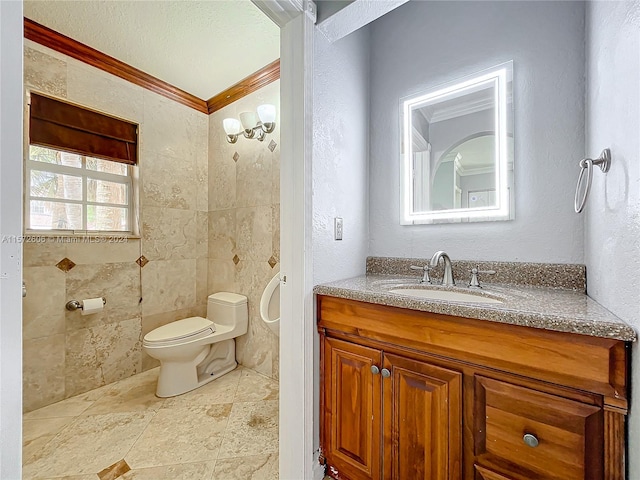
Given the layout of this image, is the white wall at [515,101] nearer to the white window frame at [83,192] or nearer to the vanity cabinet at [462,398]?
the vanity cabinet at [462,398]

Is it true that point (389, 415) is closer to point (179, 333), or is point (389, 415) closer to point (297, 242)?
point (297, 242)

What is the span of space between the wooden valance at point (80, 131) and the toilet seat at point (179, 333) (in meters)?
1.32

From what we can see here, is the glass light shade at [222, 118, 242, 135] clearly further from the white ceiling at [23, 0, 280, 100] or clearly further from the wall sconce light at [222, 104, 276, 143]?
the white ceiling at [23, 0, 280, 100]

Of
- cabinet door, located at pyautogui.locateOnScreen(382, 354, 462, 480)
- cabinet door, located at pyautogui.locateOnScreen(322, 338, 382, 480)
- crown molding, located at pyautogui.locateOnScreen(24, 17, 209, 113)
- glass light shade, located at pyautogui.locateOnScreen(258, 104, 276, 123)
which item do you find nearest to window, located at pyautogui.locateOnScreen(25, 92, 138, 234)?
crown molding, located at pyautogui.locateOnScreen(24, 17, 209, 113)

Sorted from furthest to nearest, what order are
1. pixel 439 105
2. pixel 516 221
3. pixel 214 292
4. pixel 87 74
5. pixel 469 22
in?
pixel 214 292 → pixel 87 74 → pixel 439 105 → pixel 469 22 → pixel 516 221

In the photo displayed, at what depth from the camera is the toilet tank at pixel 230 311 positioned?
2176mm

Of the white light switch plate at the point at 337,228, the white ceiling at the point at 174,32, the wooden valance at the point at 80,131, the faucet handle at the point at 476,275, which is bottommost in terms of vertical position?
the faucet handle at the point at 476,275

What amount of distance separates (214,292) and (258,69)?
76.2 inches

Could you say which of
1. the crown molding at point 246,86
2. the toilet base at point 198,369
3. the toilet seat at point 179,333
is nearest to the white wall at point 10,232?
the toilet seat at point 179,333

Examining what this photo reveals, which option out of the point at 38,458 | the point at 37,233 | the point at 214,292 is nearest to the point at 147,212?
the point at 37,233

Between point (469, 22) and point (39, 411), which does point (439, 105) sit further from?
point (39, 411)

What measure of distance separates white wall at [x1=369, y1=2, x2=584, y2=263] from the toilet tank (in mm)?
1225

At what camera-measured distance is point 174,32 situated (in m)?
1.75

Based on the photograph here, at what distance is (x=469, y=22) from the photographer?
1.36m
